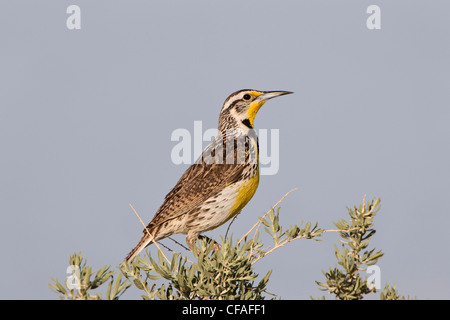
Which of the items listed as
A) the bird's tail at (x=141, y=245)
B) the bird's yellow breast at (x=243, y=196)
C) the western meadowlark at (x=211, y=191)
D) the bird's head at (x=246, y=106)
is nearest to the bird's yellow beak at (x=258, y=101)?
the bird's head at (x=246, y=106)

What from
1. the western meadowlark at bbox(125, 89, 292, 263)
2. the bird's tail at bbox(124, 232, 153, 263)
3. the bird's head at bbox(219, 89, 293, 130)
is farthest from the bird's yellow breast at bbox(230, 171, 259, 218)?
the bird's head at bbox(219, 89, 293, 130)

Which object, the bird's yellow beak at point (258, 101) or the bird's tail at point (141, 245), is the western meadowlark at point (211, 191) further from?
the bird's yellow beak at point (258, 101)

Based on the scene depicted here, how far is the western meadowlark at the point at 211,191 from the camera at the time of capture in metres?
7.84

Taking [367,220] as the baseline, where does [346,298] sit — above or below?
below

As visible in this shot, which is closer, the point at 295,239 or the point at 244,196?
the point at 295,239

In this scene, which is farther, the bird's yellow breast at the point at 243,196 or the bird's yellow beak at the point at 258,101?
the bird's yellow beak at the point at 258,101

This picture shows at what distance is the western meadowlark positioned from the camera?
784 centimetres

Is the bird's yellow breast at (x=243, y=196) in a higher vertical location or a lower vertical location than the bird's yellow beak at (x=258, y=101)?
lower

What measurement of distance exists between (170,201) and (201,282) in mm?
2935

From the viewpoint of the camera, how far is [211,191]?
317 inches
